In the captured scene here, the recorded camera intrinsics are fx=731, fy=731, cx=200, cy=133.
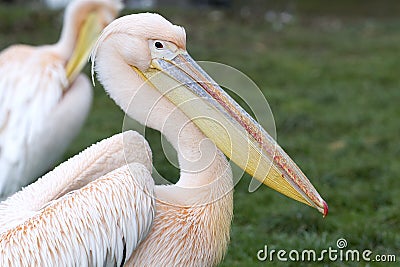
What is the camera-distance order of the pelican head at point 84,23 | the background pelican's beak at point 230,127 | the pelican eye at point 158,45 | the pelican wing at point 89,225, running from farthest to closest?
1. the pelican head at point 84,23
2. the pelican eye at point 158,45
3. the background pelican's beak at point 230,127
4. the pelican wing at point 89,225

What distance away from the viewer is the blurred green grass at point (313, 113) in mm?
4621

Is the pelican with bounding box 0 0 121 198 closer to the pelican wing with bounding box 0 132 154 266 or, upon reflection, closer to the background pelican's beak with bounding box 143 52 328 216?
the pelican wing with bounding box 0 132 154 266

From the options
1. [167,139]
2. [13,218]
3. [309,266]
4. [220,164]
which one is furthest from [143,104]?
[309,266]

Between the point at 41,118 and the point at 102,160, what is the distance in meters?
1.93

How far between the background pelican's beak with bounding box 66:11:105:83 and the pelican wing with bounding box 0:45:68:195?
0.15 m

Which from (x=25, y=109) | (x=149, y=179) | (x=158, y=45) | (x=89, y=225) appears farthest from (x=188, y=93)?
(x=25, y=109)

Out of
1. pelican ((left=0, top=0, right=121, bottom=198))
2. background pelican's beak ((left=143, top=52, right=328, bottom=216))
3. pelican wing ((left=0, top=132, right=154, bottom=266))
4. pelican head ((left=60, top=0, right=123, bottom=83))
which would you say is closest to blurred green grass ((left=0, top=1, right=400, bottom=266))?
pelican ((left=0, top=0, right=121, bottom=198))

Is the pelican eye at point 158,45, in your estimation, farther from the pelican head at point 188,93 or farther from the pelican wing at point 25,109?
the pelican wing at point 25,109

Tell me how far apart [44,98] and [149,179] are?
230cm

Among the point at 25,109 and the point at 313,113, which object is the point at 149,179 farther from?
the point at 313,113

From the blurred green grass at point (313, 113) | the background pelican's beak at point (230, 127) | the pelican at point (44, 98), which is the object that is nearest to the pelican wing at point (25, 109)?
the pelican at point (44, 98)

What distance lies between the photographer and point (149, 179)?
291 cm

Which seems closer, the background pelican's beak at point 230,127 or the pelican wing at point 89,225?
the pelican wing at point 89,225

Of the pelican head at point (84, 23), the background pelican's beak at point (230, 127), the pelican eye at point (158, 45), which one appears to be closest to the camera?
the background pelican's beak at point (230, 127)
